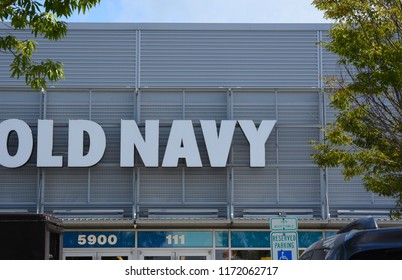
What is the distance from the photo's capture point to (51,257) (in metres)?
10.2

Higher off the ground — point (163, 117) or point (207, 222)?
point (163, 117)

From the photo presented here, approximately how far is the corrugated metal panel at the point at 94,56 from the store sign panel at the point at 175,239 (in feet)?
16.1

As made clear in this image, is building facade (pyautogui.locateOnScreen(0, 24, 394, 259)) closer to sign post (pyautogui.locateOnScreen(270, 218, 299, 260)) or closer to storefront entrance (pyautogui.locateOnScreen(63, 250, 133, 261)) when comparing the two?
storefront entrance (pyautogui.locateOnScreen(63, 250, 133, 261))

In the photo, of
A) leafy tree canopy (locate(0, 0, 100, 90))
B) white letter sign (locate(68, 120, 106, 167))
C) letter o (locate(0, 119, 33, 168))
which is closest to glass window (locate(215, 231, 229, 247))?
white letter sign (locate(68, 120, 106, 167))

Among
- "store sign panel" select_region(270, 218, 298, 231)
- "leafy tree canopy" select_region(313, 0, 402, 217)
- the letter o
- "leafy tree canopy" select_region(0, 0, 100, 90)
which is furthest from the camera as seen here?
the letter o

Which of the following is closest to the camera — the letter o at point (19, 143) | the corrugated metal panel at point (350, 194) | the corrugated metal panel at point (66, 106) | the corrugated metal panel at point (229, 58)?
the letter o at point (19, 143)

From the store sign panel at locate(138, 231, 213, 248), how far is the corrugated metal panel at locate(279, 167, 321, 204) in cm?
278

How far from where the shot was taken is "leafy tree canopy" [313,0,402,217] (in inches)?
498

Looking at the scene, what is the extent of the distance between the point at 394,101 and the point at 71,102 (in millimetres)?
12773

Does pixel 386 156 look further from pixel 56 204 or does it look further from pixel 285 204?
pixel 56 204

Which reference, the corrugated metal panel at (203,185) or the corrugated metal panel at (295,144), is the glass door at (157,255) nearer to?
the corrugated metal panel at (203,185)

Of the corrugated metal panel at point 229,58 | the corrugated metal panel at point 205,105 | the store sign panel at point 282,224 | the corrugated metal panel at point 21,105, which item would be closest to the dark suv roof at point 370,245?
the store sign panel at point 282,224

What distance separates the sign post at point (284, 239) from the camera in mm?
13203

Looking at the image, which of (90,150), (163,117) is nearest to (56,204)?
(90,150)
